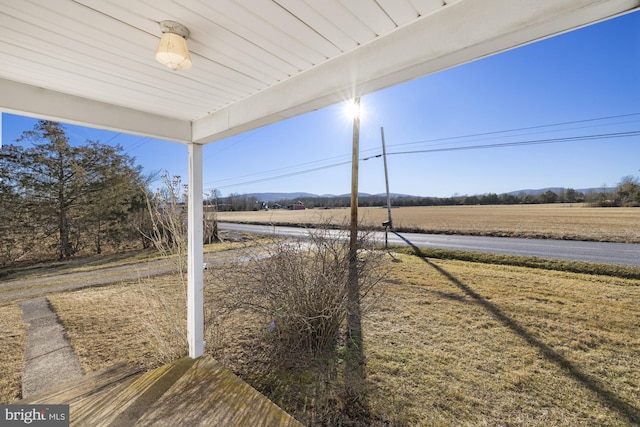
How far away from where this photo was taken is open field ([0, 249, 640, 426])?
198cm

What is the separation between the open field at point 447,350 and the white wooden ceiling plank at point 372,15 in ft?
7.70

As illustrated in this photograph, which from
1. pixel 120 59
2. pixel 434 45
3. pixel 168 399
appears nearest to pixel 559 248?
pixel 434 45

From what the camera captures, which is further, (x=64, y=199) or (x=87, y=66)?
(x=64, y=199)

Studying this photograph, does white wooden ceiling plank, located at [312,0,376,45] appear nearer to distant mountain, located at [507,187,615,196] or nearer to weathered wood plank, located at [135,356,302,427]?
weathered wood plank, located at [135,356,302,427]

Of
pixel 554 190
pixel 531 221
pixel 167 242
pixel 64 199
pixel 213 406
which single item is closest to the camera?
pixel 213 406

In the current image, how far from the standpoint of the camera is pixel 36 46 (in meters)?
1.27

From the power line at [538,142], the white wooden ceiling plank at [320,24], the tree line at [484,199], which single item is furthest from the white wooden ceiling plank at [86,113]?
the power line at [538,142]

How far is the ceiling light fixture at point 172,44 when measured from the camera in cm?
114

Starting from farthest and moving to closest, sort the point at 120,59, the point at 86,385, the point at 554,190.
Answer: the point at 554,190, the point at 86,385, the point at 120,59

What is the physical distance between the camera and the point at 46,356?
265 centimetres

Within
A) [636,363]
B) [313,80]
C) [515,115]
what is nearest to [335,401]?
[313,80]

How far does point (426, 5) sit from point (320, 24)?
44 cm

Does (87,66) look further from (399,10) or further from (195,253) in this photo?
(399,10)

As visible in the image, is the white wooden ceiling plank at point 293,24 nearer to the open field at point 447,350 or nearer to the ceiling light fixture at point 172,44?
the ceiling light fixture at point 172,44
